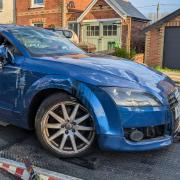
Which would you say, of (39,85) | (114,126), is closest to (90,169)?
(114,126)

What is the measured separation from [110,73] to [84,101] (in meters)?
0.41

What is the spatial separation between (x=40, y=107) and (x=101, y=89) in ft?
2.54

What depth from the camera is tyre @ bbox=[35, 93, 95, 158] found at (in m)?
3.65

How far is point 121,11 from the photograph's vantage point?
19547 mm

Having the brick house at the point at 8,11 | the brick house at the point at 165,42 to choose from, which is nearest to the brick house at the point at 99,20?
the brick house at the point at 165,42

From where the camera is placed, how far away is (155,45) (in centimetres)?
1752

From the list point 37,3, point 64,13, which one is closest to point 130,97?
point 64,13

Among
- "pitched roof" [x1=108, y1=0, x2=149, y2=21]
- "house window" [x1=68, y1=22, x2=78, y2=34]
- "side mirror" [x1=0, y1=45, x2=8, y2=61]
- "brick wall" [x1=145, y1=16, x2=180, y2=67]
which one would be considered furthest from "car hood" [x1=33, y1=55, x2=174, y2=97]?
"house window" [x1=68, y1=22, x2=78, y2=34]

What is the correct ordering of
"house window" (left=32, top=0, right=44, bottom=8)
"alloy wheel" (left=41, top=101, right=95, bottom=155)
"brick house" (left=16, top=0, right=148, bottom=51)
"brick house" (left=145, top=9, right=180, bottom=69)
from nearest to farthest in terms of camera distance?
"alloy wheel" (left=41, top=101, right=95, bottom=155) → "brick house" (left=145, top=9, right=180, bottom=69) → "brick house" (left=16, top=0, right=148, bottom=51) → "house window" (left=32, top=0, right=44, bottom=8)

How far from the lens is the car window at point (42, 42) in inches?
170

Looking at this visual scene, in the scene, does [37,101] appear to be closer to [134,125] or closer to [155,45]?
[134,125]

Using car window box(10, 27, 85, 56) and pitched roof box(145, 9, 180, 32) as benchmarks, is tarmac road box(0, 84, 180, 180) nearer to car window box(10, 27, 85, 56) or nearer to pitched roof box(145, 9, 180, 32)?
car window box(10, 27, 85, 56)

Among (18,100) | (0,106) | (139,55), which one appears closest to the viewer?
(18,100)

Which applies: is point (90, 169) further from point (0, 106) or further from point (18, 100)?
point (0, 106)
